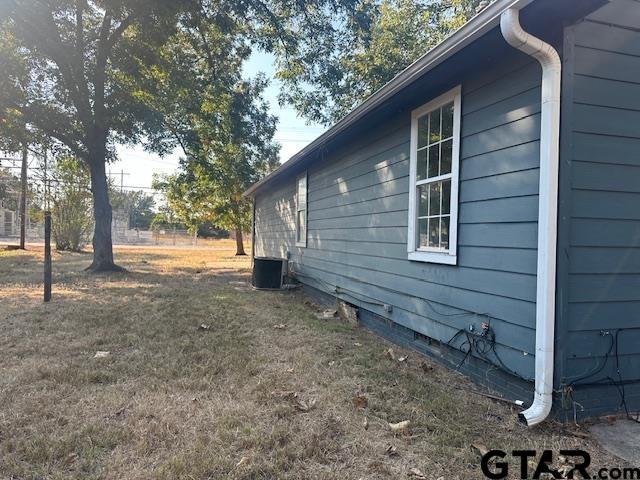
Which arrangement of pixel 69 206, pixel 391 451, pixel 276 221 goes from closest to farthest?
pixel 391 451 → pixel 276 221 → pixel 69 206

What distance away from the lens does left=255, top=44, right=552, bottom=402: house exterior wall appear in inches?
112

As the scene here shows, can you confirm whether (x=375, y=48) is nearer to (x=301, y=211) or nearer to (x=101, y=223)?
(x=301, y=211)

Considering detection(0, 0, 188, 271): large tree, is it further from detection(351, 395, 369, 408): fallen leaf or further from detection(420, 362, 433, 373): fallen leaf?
detection(351, 395, 369, 408): fallen leaf

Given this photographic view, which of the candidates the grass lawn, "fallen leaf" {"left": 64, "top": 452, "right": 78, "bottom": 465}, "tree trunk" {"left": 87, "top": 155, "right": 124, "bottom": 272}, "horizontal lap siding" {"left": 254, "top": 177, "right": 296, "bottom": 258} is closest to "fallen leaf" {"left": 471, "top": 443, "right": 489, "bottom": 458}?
the grass lawn

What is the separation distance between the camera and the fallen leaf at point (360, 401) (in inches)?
115

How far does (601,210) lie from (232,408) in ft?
9.23

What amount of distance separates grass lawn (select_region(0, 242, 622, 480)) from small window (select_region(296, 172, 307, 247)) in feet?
12.4

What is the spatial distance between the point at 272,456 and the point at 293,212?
7962mm

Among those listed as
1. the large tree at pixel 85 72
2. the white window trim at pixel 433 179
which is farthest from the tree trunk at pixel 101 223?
the white window trim at pixel 433 179

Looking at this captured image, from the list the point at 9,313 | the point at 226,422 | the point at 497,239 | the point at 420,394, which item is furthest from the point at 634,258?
the point at 9,313

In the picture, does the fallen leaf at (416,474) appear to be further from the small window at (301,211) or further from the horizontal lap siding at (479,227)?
the small window at (301,211)

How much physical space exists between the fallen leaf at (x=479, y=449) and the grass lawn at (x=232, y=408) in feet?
0.06

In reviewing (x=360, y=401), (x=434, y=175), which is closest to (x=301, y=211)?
(x=434, y=175)

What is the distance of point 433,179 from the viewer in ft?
13.1
